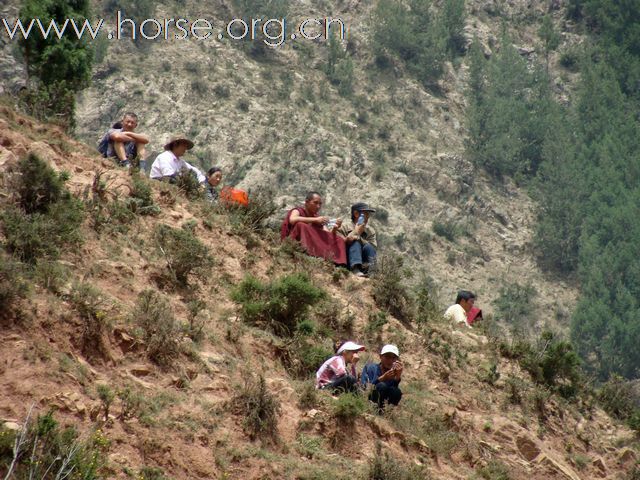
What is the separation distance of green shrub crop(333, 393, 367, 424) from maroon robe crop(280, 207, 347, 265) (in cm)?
366

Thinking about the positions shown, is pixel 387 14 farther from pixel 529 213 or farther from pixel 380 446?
pixel 380 446

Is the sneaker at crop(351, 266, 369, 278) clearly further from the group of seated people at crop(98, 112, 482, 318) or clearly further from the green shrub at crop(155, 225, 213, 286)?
the green shrub at crop(155, 225, 213, 286)

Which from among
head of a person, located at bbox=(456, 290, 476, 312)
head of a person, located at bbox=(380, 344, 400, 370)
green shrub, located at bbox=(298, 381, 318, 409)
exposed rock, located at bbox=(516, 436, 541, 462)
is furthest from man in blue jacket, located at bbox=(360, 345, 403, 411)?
head of a person, located at bbox=(456, 290, 476, 312)

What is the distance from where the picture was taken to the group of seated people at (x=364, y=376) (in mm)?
9141

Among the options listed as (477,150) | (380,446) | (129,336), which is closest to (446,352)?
(380,446)

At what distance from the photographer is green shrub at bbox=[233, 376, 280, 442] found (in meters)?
8.04

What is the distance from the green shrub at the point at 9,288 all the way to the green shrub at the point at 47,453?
122cm

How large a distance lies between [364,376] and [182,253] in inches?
88.4

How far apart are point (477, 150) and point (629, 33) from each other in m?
18.5

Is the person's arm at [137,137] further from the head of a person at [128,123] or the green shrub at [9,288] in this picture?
the green shrub at [9,288]

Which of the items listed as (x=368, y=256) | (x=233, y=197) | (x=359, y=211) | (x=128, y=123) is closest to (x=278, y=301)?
(x=233, y=197)

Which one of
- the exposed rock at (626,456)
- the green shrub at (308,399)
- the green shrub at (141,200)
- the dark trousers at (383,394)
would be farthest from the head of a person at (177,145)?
the exposed rock at (626,456)

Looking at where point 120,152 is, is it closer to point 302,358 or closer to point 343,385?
point 302,358

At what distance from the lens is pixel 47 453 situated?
20.3 ft
